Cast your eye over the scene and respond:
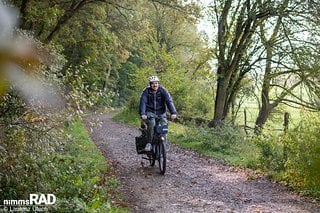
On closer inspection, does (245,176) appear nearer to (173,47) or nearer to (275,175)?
(275,175)

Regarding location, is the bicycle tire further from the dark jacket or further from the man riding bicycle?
the dark jacket

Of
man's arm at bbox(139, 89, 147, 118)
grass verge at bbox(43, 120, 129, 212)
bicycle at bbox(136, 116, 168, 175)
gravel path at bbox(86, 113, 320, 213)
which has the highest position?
man's arm at bbox(139, 89, 147, 118)

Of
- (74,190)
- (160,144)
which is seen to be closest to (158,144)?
(160,144)

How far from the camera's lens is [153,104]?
9.45 meters

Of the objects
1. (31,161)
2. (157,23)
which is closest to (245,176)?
(31,161)

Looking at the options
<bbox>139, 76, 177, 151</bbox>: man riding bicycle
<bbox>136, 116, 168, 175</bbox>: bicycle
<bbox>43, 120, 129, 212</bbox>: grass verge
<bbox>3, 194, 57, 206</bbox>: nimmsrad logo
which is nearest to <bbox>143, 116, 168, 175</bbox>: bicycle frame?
<bbox>136, 116, 168, 175</bbox>: bicycle

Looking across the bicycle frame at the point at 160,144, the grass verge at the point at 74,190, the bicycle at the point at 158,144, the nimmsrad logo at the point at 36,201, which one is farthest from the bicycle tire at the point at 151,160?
the nimmsrad logo at the point at 36,201

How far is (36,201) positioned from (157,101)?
194 inches

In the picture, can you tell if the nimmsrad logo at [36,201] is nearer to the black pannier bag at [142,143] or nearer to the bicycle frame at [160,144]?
the bicycle frame at [160,144]

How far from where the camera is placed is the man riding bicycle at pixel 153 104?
9.31m

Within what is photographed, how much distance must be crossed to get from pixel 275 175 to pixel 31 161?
6071 millimetres

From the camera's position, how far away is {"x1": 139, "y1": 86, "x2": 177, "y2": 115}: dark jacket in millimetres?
9430

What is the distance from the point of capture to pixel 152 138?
9.43 m

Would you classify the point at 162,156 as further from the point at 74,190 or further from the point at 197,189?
the point at 74,190
